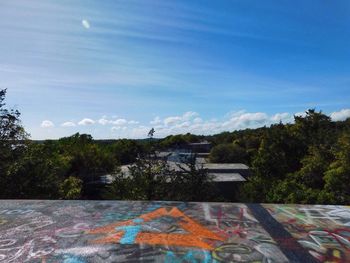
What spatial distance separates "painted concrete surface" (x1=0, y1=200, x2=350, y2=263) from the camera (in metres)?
5.25

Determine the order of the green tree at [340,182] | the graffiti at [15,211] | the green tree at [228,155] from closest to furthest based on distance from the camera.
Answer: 1. the graffiti at [15,211]
2. the green tree at [340,182]
3. the green tree at [228,155]

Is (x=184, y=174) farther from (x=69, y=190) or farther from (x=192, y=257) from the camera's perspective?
(x=192, y=257)

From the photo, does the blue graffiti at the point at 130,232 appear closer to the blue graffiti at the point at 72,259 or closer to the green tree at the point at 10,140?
the blue graffiti at the point at 72,259

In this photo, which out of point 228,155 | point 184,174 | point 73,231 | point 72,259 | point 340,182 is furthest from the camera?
point 228,155

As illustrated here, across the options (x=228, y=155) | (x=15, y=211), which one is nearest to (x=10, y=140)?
(x=15, y=211)

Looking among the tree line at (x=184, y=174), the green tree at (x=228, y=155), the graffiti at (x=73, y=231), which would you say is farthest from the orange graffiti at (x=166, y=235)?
the green tree at (x=228, y=155)

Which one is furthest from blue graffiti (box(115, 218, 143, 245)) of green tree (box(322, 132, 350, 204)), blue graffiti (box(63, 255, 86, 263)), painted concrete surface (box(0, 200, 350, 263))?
green tree (box(322, 132, 350, 204))

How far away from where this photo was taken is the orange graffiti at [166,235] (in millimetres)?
5770

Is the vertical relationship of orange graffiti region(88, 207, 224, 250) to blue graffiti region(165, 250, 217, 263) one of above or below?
above

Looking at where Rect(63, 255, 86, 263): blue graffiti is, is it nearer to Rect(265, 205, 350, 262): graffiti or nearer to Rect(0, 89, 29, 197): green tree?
Rect(265, 205, 350, 262): graffiti

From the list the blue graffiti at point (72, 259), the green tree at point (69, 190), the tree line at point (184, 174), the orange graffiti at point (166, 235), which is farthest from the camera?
the green tree at point (69, 190)

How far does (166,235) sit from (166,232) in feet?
0.60

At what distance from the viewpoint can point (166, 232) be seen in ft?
20.8

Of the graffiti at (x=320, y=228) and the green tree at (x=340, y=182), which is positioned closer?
the graffiti at (x=320, y=228)
